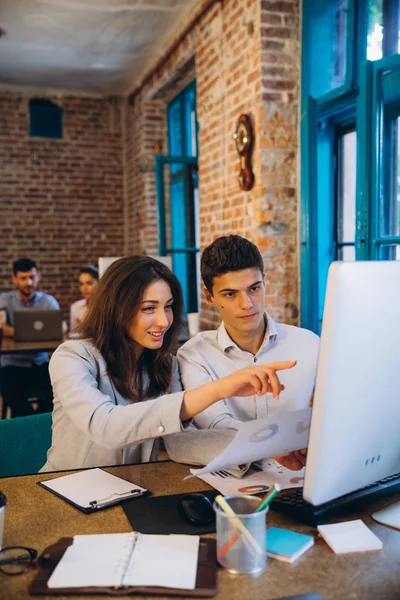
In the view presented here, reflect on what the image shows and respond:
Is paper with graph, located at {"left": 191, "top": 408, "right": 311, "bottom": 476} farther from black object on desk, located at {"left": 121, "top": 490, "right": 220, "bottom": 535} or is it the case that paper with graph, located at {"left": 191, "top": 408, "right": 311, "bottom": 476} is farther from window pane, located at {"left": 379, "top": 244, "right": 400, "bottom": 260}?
window pane, located at {"left": 379, "top": 244, "right": 400, "bottom": 260}

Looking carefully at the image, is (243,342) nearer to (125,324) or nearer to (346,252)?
(125,324)

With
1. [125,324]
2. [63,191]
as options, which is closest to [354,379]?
[125,324]

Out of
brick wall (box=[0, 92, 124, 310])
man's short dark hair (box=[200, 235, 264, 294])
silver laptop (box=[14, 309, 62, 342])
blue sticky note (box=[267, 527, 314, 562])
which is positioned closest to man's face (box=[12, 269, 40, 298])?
silver laptop (box=[14, 309, 62, 342])

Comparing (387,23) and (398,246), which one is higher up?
(387,23)

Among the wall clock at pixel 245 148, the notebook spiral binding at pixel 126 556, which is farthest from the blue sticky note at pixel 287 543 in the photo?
the wall clock at pixel 245 148

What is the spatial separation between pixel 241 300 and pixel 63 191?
17.3 feet

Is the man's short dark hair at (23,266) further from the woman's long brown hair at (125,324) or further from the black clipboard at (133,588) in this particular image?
the black clipboard at (133,588)

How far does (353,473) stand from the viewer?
45.1 inches

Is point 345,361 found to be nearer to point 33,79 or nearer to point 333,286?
point 333,286

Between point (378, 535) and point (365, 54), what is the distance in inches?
99.7

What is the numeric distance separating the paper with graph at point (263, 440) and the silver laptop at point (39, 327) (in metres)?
3.20

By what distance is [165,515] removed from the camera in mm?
1280

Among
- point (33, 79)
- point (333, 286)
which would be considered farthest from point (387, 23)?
point (33, 79)

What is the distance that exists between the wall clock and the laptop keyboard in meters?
2.44
